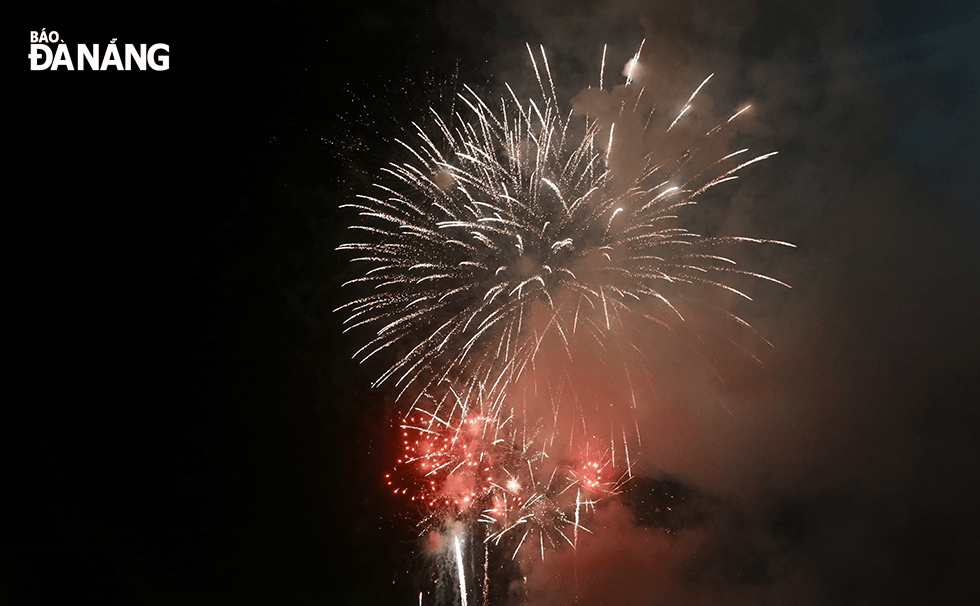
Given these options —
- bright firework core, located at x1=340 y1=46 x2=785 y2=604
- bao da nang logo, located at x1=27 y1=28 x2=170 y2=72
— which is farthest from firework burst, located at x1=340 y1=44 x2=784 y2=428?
bao da nang logo, located at x1=27 y1=28 x2=170 y2=72

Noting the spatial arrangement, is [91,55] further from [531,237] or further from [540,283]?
[540,283]

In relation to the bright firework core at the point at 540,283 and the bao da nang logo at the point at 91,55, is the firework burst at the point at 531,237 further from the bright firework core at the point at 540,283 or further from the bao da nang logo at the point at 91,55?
the bao da nang logo at the point at 91,55

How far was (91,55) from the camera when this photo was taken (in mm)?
13461

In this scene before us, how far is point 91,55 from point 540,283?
13.1 meters

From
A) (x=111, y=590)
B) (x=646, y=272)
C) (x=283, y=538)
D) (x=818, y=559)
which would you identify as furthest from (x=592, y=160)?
(x=111, y=590)

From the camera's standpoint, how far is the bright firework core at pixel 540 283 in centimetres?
946

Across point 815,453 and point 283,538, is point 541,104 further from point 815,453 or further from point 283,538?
point 283,538

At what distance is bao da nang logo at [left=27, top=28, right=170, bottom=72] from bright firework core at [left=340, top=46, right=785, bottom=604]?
6645mm

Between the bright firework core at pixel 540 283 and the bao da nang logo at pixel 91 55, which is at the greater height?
the bao da nang logo at pixel 91 55

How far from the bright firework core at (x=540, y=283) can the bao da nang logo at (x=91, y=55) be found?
664cm

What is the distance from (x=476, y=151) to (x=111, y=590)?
62.8ft

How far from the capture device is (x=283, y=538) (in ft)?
55.9

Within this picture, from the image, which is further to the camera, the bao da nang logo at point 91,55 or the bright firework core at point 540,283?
the bao da nang logo at point 91,55

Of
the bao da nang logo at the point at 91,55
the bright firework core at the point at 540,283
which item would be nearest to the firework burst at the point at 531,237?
the bright firework core at the point at 540,283
